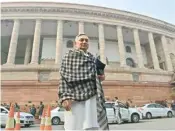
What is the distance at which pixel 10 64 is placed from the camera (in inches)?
1177

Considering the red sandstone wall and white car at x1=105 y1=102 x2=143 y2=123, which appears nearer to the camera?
white car at x1=105 y1=102 x2=143 y2=123

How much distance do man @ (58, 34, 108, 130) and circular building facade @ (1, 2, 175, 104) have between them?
20228 millimetres

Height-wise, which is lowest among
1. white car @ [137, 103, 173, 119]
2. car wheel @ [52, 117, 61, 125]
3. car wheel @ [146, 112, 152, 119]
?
car wheel @ [52, 117, 61, 125]

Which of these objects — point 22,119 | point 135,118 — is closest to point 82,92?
point 22,119

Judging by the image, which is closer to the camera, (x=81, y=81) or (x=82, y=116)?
(x=82, y=116)

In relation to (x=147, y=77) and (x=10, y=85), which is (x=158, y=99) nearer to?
(x=147, y=77)

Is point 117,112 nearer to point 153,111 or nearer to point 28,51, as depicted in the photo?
point 153,111

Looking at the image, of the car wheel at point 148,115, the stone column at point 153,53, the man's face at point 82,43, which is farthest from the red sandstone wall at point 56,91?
the man's face at point 82,43

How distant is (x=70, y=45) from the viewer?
39500mm

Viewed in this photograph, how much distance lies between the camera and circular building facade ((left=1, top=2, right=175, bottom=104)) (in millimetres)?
25078

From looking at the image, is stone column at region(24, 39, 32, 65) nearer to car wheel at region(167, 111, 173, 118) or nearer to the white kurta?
car wheel at region(167, 111, 173, 118)

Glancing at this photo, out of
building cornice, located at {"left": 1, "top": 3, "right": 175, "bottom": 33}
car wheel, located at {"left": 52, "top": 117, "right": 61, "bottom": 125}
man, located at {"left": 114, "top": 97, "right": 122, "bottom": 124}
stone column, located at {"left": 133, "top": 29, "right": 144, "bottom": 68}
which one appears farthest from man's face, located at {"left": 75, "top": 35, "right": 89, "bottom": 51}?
building cornice, located at {"left": 1, "top": 3, "right": 175, "bottom": 33}

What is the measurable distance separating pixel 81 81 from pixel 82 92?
6.8 inches

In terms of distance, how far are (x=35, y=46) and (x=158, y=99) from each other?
55.1 feet
